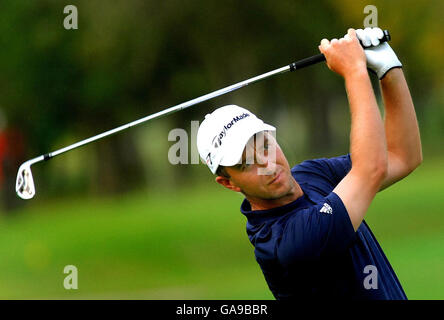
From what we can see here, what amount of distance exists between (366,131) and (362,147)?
0.05 m

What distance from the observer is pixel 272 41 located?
66.8ft

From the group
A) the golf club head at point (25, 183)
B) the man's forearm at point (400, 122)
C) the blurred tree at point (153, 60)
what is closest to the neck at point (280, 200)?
the man's forearm at point (400, 122)

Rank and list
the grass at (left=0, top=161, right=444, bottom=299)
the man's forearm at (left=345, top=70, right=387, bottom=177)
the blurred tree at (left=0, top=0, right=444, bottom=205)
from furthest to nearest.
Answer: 1. the blurred tree at (left=0, top=0, right=444, bottom=205)
2. the grass at (left=0, top=161, right=444, bottom=299)
3. the man's forearm at (left=345, top=70, right=387, bottom=177)

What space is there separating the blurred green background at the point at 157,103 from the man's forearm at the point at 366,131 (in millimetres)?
12459

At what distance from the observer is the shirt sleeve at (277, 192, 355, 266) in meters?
2.76

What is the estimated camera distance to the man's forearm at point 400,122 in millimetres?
3160

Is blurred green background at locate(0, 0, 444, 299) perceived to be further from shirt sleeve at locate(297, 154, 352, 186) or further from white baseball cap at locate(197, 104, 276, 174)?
white baseball cap at locate(197, 104, 276, 174)

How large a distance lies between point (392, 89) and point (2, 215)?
18699 millimetres

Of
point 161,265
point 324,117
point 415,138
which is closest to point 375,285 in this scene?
point 415,138

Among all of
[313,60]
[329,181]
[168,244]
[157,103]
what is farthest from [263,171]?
[157,103]

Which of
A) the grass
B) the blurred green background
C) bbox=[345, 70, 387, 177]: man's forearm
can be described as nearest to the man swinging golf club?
bbox=[345, 70, 387, 177]: man's forearm

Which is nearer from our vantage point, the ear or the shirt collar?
the shirt collar

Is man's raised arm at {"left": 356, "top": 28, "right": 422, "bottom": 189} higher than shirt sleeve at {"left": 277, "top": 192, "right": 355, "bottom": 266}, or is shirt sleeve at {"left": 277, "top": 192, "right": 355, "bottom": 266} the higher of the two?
man's raised arm at {"left": 356, "top": 28, "right": 422, "bottom": 189}

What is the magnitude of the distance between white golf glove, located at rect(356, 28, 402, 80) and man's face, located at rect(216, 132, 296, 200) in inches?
18.5
